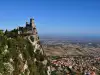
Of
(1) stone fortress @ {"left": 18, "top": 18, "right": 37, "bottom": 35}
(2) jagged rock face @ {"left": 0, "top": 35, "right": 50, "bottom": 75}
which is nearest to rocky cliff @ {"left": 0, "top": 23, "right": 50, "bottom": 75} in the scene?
(2) jagged rock face @ {"left": 0, "top": 35, "right": 50, "bottom": 75}

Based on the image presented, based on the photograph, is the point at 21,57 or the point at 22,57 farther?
the point at 22,57

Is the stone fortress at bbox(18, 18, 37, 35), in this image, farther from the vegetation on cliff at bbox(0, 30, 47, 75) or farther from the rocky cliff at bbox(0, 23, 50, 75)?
the vegetation on cliff at bbox(0, 30, 47, 75)

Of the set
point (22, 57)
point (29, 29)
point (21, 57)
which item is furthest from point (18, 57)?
point (29, 29)

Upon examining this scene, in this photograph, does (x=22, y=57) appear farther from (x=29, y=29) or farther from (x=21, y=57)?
(x=29, y=29)

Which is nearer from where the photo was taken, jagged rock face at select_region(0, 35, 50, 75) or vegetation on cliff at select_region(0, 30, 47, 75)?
vegetation on cliff at select_region(0, 30, 47, 75)

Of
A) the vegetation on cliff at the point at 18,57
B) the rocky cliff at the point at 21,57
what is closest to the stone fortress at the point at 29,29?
the rocky cliff at the point at 21,57

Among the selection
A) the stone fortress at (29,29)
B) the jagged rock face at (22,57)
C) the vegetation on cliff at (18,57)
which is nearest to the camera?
the vegetation on cliff at (18,57)

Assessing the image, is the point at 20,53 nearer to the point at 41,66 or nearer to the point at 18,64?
the point at 18,64

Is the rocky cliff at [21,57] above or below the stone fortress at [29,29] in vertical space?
below

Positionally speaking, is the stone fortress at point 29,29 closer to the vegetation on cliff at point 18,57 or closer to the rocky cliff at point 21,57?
the rocky cliff at point 21,57
